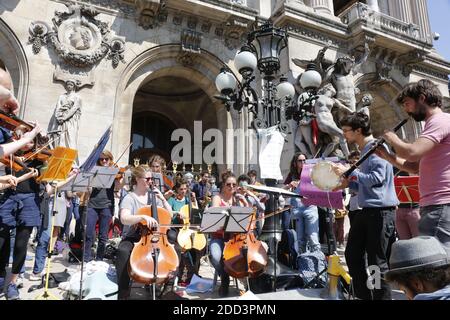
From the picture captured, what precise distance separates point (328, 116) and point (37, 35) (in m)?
8.89

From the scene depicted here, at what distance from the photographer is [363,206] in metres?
2.92

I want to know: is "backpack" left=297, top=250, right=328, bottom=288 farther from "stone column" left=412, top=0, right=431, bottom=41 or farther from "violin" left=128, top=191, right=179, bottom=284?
"stone column" left=412, top=0, right=431, bottom=41

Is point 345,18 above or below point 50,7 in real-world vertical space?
above

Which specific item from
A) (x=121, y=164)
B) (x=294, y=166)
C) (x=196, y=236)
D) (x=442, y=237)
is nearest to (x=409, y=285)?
(x=442, y=237)

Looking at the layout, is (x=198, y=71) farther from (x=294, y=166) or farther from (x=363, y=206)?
(x=363, y=206)

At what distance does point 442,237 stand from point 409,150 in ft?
2.14

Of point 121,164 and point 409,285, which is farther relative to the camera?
point 121,164

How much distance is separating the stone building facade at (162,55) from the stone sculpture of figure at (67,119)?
192 mm

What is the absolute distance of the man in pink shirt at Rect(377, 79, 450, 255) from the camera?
89.1 inches

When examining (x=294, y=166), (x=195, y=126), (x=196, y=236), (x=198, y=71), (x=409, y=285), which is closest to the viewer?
(x=409, y=285)

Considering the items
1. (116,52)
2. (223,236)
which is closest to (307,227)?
(223,236)

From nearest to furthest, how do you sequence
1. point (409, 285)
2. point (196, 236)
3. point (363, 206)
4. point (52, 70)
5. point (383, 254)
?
point (409, 285)
point (383, 254)
point (363, 206)
point (196, 236)
point (52, 70)

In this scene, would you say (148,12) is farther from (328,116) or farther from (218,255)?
(218,255)

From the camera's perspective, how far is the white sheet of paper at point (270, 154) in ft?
16.9
